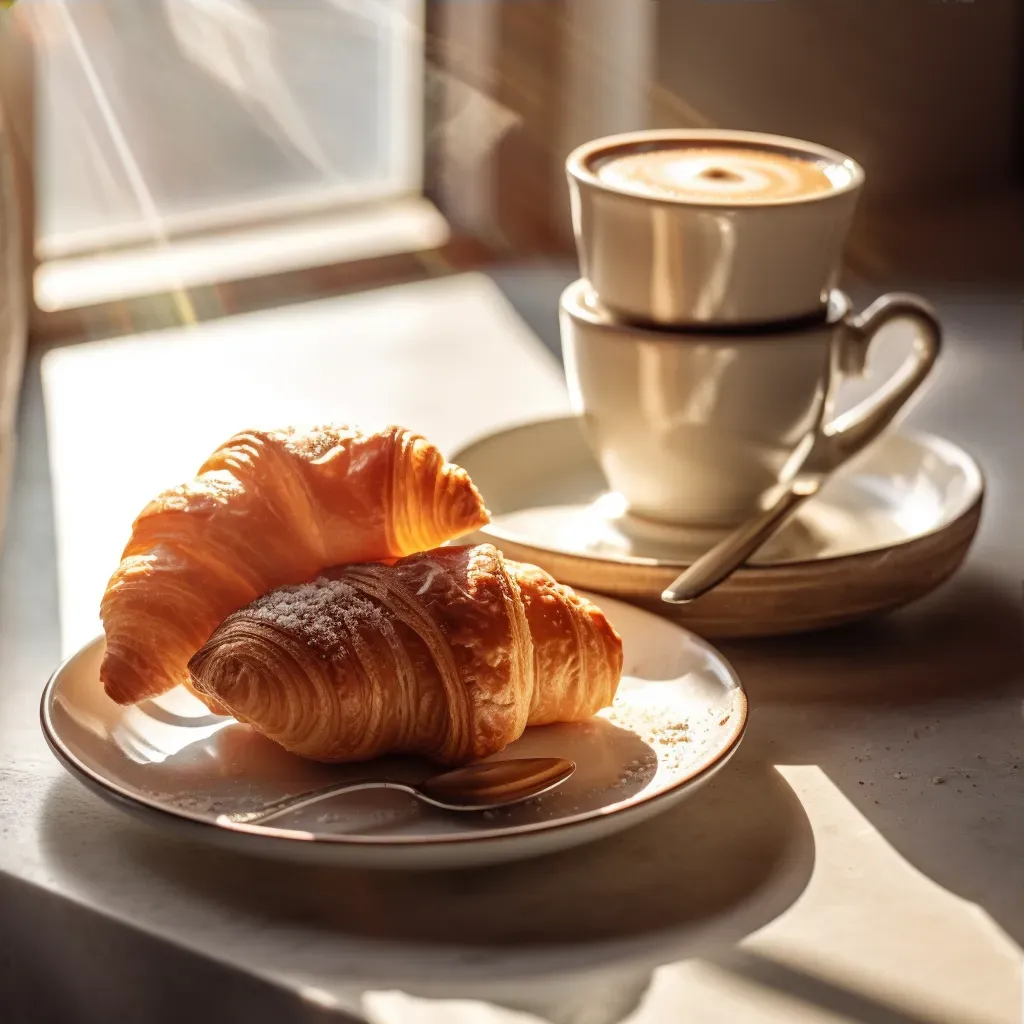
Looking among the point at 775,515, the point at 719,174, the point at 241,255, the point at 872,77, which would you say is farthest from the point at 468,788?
the point at 872,77

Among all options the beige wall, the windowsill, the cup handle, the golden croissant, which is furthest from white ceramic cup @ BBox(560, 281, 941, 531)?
the beige wall

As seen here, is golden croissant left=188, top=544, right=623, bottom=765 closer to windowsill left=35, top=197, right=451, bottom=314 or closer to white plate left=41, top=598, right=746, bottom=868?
white plate left=41, top=598, right=746, bottom=868

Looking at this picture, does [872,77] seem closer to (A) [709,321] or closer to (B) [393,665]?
(A) [709,321]

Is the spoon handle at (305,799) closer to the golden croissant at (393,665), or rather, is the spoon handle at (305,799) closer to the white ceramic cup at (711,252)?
the golden croissant at (393,665)

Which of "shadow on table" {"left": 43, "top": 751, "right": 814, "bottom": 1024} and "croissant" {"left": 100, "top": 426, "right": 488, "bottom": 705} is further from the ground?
"croissant" {"left": 100, "top": 426, "right": 488, "bottom": 705}

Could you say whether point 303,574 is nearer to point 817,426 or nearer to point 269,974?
point 269,974

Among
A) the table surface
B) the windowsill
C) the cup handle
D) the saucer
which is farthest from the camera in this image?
the windowsill

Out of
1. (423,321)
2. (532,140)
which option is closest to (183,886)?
(423,321)
